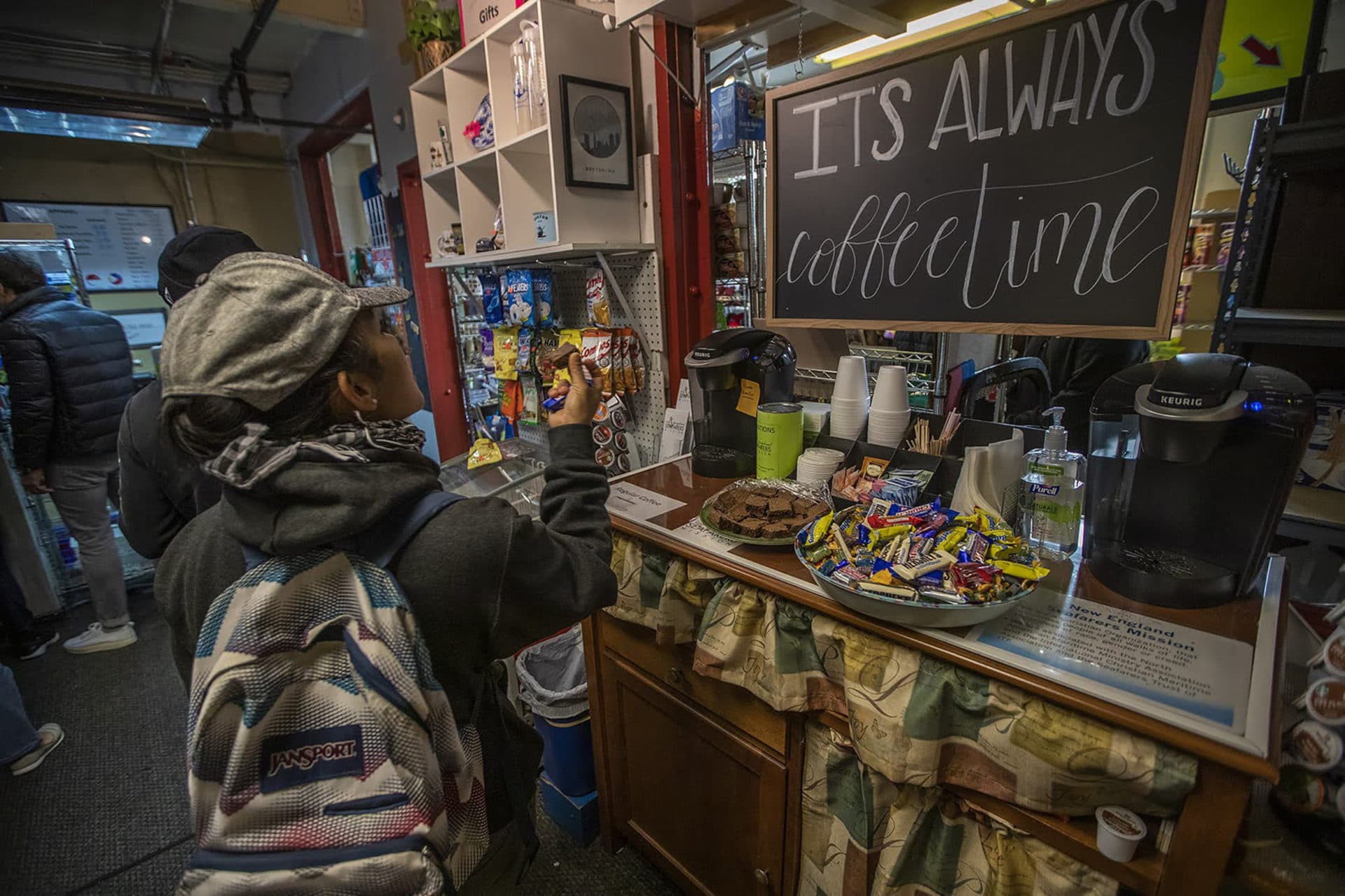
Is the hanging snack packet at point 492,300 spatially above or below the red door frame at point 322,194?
below

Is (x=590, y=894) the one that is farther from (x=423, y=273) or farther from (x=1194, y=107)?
(x=423, y=273)

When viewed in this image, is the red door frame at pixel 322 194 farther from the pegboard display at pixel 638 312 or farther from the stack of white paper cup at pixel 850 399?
the stack of white paper cup at pixel 850 399

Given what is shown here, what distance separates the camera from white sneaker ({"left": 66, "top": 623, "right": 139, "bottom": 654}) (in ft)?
9.04

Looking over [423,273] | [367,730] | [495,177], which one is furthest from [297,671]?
[423,273]

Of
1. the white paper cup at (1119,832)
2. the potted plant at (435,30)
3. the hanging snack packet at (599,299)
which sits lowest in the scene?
the white paper cup at (1119,832)

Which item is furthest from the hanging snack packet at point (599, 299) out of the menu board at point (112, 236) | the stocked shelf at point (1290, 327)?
the menu board at point (112, 236)

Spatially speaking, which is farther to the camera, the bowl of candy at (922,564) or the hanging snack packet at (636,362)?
the hanging snack packet at (636,362)

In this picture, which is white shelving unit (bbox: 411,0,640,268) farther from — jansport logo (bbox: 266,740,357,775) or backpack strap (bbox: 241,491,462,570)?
jansport logo (bbox: 266,740,357,775)

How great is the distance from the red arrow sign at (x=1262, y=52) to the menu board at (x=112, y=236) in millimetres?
6642

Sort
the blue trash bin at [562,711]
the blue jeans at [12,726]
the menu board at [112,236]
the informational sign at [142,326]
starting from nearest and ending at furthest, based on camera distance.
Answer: the blue trash bin at [562,711] < the blue jeans at [12,726] < the menu board at [112,236] < the informational sign at [142,326]

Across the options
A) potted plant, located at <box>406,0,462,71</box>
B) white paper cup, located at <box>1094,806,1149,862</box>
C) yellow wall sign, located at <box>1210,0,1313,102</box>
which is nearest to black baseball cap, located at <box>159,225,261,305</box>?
potted plant, located at <box>406,0,462,71</box>

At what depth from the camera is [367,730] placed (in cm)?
66

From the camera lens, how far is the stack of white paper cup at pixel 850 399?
1.37m

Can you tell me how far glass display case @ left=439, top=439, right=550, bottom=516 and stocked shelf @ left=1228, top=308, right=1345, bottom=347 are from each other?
73.8 inches
